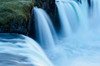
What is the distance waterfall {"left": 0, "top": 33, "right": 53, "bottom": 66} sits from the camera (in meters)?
3.66

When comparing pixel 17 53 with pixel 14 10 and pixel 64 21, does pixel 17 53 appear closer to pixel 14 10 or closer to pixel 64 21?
pixel 14 10

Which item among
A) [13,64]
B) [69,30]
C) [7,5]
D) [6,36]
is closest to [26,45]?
[6,36]

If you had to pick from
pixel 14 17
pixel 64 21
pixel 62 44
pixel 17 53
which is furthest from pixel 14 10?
pixel 64 21

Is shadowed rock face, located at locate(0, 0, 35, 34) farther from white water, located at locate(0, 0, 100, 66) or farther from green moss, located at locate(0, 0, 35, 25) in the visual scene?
white water, located at locate(0, 0, 100, 66)

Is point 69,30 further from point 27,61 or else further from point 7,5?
point 27,61

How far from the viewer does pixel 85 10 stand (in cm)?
1261

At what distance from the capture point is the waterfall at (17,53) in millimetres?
3658

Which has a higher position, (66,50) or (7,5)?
(7,5)

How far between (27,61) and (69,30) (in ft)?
20.7

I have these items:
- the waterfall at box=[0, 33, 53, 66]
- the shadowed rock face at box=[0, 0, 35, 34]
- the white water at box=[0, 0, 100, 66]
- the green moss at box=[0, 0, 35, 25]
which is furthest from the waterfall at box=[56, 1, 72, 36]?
the waterfall at box=[0, 33, 53, 66]

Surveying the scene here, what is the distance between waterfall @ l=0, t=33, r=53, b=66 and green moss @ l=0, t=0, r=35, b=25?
1.67 ft

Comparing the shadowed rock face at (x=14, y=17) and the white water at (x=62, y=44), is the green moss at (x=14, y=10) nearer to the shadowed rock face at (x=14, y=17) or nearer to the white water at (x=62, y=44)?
the shadowed rock face at (x=14, y=17)

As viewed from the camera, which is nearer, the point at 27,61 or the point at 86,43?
the point at 27,61

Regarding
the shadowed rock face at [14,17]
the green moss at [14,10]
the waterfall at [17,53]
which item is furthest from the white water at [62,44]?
the green moss at [14,10]
